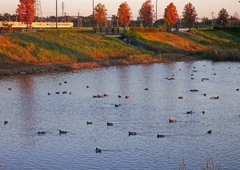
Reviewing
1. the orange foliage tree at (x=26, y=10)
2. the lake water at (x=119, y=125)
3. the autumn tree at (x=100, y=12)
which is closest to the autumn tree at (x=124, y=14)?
the autumn tree at (x=100, y=12)

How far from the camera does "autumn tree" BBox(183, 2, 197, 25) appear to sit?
92.9m

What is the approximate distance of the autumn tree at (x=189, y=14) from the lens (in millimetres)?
92906

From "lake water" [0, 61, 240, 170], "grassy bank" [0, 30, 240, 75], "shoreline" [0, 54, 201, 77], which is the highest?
"grassy bank" [0, 30, 240, 75]

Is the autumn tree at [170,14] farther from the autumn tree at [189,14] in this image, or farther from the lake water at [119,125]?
the lake water at [119,125]

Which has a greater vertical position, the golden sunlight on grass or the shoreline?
the golden sunlight on grass

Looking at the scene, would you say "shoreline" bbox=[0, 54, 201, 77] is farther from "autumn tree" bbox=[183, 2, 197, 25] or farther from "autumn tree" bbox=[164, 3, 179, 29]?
"autumn tree" bbox=[183, 2, 197, 25]

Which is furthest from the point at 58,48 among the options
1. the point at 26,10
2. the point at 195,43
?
the point at 195,43

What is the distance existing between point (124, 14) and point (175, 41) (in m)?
24.5

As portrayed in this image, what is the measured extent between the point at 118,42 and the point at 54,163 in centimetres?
4138

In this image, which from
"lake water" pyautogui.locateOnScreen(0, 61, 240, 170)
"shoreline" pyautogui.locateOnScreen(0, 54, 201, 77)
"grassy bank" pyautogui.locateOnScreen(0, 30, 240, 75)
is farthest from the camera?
"grassy bank" pyautogui.locateOnScreen(0, 30, 240, 75)

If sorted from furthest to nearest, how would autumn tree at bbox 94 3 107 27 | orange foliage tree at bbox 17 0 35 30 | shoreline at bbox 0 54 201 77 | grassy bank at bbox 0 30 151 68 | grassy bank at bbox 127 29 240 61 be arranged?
1. autumn tree at bbox 94 3 107 27
2. orange foliage tree at bbox 17 0 35 30
3. grassy bank at bbox 127 29 240 61
4. grassy bank at bbox 0 30 151 68
5. shoreline at bbox 0 54 201 77

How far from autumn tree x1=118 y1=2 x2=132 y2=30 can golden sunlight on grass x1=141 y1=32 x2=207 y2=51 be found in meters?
19.4

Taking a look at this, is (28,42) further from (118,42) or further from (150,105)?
(150,105)

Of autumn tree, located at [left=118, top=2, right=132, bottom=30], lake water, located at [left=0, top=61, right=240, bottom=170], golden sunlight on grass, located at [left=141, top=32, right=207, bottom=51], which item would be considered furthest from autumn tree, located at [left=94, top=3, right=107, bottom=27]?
lake water, located at [left=0, top=61, right=240, bottom=170]
